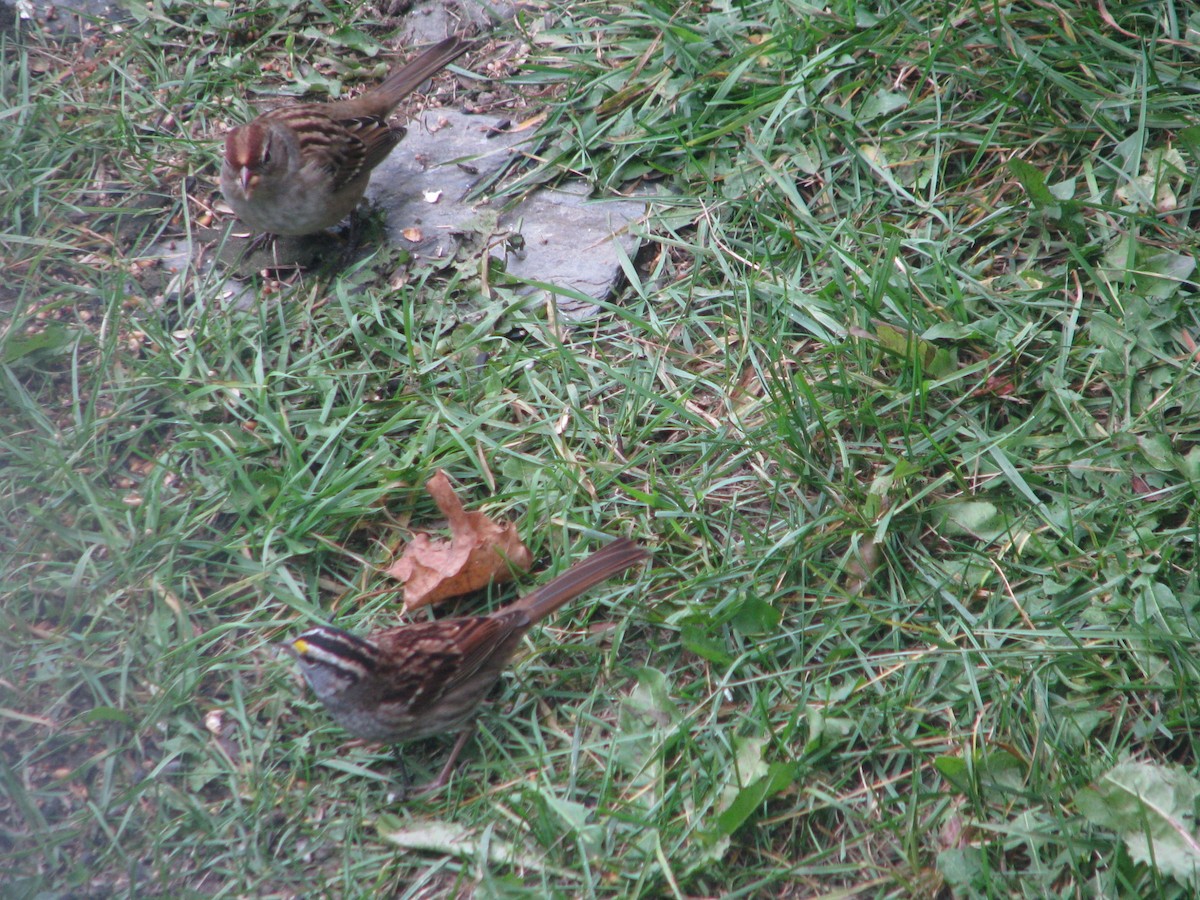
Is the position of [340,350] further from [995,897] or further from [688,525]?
[995,897]

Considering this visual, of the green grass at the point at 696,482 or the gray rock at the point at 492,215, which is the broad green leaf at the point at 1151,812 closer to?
the green grass at the point at 696,482

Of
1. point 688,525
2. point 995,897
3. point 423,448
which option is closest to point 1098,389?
point 688,525

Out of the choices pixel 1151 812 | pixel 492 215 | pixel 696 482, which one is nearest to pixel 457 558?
pixel 696 482

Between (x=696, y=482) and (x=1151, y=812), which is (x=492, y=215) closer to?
(x=696, y=482)

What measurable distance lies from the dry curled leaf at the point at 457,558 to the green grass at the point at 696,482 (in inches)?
4.4

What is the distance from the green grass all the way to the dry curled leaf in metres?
0.11

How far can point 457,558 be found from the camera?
361 centimetres

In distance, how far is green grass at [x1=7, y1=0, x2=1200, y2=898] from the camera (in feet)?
10.2

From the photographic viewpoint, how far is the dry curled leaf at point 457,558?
3598mm

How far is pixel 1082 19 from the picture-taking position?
444cm

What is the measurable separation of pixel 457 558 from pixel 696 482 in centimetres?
93

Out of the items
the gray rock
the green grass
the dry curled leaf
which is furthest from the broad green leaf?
the gray rock

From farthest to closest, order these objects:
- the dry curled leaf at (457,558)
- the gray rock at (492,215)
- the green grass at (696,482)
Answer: the gray rock at (492,215) < the dry curled leaf at (457,558) < the green grass at (696,482)

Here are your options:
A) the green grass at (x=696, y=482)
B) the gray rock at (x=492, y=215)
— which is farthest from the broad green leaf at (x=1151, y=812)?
the gray rock at (x=492, y=215)
